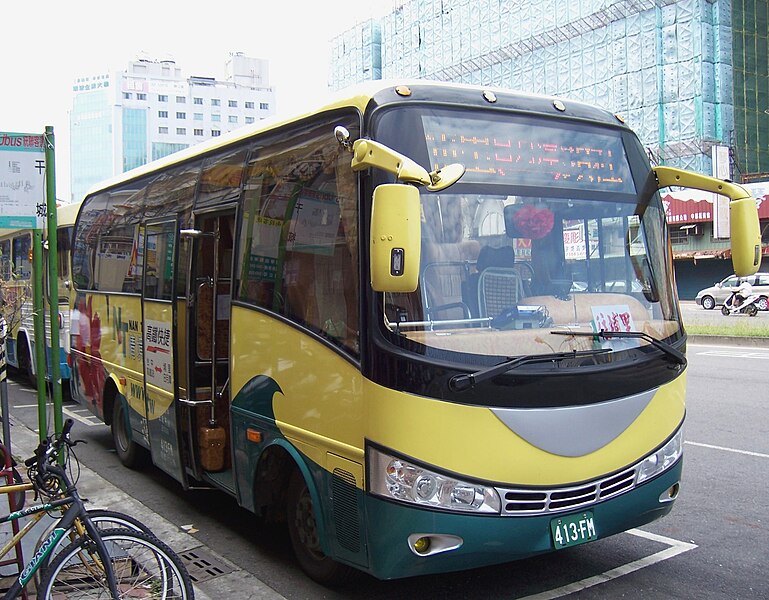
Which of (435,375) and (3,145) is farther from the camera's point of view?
(3,145)

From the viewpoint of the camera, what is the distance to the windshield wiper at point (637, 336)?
4.36 m

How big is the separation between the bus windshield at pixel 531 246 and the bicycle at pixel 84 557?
155 cm

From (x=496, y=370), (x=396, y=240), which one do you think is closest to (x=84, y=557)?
(x=396, y=240)

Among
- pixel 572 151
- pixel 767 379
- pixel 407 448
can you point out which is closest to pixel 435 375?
pixel 407 448

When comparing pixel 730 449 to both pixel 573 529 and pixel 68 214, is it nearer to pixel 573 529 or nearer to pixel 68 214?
pixel 573 529

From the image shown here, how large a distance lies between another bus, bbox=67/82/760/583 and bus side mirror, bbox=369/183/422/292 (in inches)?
0.4

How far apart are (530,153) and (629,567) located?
271 cm

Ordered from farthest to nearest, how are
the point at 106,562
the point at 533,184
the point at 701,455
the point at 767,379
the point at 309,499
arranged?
the point at 767,379
the point at 701,455
the point at 309,499
the point at 533,184
the point at 106,562

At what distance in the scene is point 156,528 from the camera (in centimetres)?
612

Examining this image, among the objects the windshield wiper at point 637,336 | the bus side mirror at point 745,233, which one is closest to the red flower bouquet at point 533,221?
the windshield wiper at point 637,336

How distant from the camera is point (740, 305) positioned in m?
29.2

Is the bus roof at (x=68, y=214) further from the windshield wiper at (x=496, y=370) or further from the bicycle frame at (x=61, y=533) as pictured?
the windshield wiper at (x=496, y=370)

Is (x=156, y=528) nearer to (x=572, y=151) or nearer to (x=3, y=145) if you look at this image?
(x=3, y=145)

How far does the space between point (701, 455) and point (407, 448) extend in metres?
5.29
